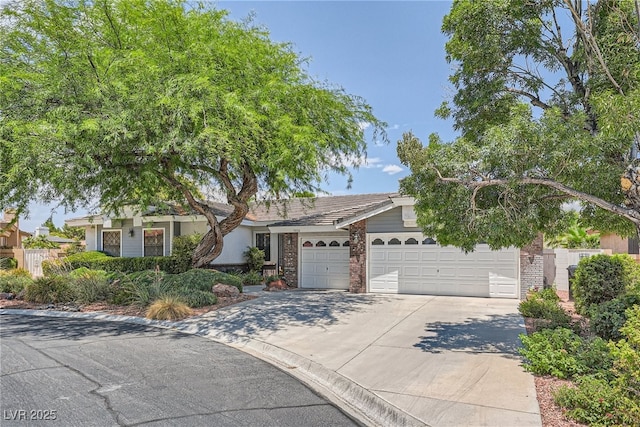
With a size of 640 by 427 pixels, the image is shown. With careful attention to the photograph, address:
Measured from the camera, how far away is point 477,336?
882 cm

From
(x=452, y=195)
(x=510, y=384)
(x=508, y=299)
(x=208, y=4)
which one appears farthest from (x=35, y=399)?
(x=508, y=299)

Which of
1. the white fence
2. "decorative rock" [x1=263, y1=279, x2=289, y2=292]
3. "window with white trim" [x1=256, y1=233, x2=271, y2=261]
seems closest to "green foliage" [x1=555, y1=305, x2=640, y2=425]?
"decorative rock" [x1=263, y1=279, x2=289, y2=292]

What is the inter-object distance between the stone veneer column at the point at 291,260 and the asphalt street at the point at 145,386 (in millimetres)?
9368

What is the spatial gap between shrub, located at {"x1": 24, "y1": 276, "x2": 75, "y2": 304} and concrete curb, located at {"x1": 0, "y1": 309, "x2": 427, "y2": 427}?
4142 millimetres

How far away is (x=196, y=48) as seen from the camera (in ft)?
37.7

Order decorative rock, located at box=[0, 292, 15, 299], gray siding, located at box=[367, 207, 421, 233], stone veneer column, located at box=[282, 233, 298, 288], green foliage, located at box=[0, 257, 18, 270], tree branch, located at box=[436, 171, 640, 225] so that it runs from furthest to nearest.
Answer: green foliage, located at box=[0, 257, 18, 270] → stone veneer column, located at box=[282, 233, 298, 288] → gray siding, located at box=[367, 207, 421, 233] → decorative rock, located at box=[0, 292, 15, 299] → tree branch, located at box=[436, 171, 640, 225]

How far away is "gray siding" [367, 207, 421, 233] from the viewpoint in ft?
51.8

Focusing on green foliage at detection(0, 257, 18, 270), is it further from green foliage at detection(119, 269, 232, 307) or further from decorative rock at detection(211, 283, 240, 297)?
decorative rock at detection(211, 283, 240, 297)

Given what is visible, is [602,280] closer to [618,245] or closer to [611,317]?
[611,317]

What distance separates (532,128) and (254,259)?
17.1 meters

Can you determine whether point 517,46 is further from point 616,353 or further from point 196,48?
point 196,48

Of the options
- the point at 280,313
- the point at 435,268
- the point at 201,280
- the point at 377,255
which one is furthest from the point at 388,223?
the point at 201,280

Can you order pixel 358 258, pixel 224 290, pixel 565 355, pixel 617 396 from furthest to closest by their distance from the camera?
pixel 358 258, pixel 224 290, pixel 565 355, pixel 617 396

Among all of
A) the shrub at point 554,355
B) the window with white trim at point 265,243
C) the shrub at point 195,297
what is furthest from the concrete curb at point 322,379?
the window with white trim at point 265,243
